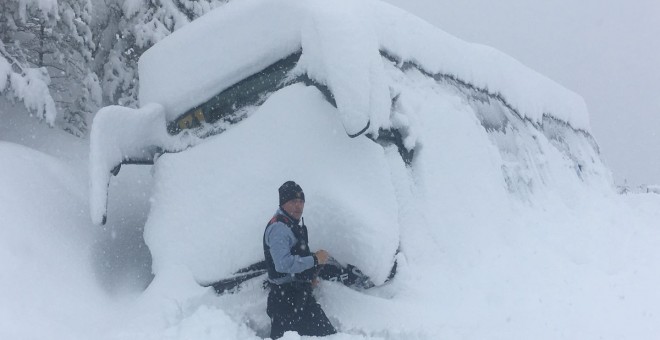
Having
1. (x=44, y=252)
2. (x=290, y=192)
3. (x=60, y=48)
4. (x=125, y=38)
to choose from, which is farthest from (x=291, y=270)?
(x=125, y=38)

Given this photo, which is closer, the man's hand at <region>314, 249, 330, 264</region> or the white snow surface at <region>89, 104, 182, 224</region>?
the man's hand at <region>314, 249, 330, 264</region>

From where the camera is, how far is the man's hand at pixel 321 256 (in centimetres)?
404

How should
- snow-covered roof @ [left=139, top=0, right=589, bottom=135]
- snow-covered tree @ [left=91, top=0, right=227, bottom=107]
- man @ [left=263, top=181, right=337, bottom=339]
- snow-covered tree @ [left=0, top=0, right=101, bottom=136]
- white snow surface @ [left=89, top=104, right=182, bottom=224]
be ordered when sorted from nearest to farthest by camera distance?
1. man @ [left=263, top=181, right=337, bottom=339]
2. snow-covered roof @ [left=139, top=0, right=589, bottom=135]
3. white snow surface @ [left=89, top=104, right=182, bottom=224]
4. snow-covered tree @ [left=0, top=0, right=101, bottom=136]
5. snow-covered tree @ [left=91, top=0, right=227, bottom=107]

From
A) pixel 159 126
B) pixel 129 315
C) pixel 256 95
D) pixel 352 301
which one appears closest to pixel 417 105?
pixel 256 95

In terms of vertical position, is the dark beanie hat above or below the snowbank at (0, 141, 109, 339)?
above

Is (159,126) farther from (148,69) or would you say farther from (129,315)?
(129,315)

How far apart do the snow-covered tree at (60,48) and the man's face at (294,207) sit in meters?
4.71

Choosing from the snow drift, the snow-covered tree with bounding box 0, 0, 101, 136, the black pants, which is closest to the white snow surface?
the snow drift

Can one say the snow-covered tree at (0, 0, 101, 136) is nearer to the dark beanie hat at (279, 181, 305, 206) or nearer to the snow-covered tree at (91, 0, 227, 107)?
the snow-covered tree at (91, 0, 227, 107)

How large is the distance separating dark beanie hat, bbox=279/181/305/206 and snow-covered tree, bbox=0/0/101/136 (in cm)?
467

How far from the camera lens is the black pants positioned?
4.15 metres

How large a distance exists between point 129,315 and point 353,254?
6.18ft

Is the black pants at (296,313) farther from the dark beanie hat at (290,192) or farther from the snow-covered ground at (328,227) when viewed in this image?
the dark beanie hat at (290,192)

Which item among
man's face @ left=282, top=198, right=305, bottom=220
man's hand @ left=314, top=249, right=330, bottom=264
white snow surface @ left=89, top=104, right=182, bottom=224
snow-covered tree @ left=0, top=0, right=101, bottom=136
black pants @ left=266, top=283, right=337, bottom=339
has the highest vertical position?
man's face @ left=282, top=198, right=305, bottom=220
